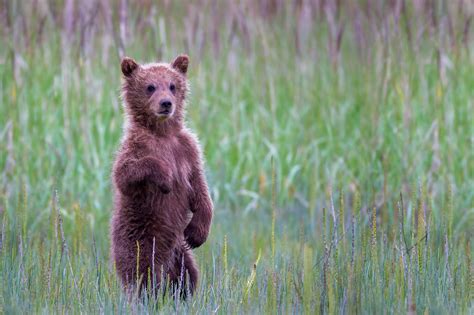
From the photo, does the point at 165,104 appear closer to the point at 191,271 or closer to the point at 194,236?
the point at 194,236

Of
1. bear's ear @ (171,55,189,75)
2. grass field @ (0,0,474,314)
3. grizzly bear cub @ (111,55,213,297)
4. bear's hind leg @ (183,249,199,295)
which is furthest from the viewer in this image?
grass field @ (0,0,474,314)

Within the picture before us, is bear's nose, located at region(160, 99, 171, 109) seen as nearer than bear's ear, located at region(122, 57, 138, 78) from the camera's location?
Yes

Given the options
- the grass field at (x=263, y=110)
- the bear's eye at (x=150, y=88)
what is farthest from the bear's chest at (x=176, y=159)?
the grass field at (x=263, y=110)

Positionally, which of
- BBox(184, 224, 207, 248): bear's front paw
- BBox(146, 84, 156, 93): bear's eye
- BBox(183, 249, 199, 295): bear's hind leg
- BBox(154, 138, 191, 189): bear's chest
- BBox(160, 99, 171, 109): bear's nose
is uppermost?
BBox(146, 84, 156, 93): bear's eye

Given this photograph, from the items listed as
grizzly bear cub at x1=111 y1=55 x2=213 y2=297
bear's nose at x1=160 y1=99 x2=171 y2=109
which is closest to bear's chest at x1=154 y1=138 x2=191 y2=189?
grizzly bear cub at x1=111 y1=55 x2=213 y2=297

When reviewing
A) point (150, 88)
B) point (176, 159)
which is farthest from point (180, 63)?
point (176, 159)

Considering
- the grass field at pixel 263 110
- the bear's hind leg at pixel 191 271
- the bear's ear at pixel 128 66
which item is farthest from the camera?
the grass field at pixel 263 110

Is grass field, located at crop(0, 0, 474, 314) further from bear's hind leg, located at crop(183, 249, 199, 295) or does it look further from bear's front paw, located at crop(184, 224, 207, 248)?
bear's front paw, located at crop(184, 224, 207, 248)

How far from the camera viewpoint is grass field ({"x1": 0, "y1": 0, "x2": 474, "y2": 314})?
25.2 ft

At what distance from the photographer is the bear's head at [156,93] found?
17.6 ft

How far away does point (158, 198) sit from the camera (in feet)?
17.5

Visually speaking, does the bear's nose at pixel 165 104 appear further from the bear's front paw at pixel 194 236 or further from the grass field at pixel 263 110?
the grass field at pixel 263 110

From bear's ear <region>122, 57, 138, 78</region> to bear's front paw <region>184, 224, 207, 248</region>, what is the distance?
1.04m

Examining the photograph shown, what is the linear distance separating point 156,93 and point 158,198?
2.07 ft
